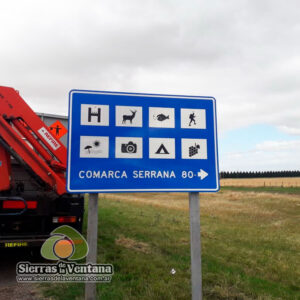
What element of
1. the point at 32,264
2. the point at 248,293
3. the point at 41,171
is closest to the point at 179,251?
the point at 248,293

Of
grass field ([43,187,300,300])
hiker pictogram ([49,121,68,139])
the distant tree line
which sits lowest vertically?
grass field ([43,187,300,300])

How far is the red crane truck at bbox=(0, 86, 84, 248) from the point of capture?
469 centimetres

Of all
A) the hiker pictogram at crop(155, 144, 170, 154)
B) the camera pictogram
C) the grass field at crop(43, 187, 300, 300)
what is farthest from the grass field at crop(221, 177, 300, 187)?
the camera pictogram

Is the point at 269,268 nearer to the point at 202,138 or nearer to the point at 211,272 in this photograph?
the point at 211,272

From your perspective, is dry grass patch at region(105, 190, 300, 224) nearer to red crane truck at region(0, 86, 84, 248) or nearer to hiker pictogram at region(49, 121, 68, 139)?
hiker pictogram at region(49, 121, 68, 139)

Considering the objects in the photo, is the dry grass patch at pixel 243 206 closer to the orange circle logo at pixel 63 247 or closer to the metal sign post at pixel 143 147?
the orange circle logo at pixel 63 247

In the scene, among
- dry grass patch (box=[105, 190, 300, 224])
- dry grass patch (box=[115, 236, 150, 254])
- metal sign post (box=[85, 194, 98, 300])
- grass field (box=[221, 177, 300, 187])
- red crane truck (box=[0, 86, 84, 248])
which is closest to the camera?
metal sign post (box=[85, 194, 98, 300])

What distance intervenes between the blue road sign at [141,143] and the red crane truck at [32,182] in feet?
7.01

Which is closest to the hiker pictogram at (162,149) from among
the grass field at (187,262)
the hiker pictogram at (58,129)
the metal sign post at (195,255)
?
the metal sign post at (195,255)

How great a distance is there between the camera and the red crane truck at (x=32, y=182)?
15.4ft

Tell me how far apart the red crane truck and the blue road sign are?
2138 mm

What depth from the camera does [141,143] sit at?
10.2ft

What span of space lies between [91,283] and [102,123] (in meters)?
1.68

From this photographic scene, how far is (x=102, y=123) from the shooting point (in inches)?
120
